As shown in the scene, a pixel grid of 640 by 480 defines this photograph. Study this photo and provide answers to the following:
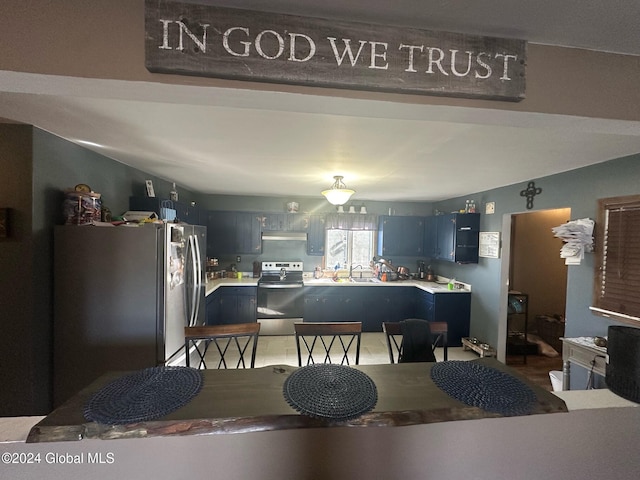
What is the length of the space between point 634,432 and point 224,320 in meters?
4.15

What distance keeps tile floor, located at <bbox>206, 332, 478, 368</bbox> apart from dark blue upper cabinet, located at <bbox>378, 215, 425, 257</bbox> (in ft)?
5.05

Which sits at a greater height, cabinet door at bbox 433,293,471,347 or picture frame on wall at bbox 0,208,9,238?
picture frame on wall at bbox 0,208,9,238

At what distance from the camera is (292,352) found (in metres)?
3.59

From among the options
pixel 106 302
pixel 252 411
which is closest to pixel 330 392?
pixel 252 411

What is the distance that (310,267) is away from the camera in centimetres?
484

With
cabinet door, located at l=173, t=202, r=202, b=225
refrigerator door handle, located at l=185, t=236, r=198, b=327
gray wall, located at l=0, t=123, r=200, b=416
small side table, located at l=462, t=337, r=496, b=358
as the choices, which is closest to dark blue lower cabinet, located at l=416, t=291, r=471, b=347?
small side table, located at l=462, t=337, r=496, b=358

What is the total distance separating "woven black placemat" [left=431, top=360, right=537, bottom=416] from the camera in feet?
3.11

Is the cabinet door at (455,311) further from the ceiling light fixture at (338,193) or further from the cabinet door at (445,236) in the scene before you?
the ceiling light fixture at (338,193)

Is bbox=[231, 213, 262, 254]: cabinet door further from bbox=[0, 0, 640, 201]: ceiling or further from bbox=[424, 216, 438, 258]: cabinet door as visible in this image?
bbox=[424, 216, 438, 258]: cabinet door

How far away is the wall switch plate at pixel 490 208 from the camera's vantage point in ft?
11.3

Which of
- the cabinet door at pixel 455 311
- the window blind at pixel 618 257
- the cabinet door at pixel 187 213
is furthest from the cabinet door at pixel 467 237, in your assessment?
the cabinet door at pixel 187 213

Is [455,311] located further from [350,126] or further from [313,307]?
[350,126]

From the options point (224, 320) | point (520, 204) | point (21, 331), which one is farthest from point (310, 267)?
point (21, 331)

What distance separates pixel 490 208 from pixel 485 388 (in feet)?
10.3
